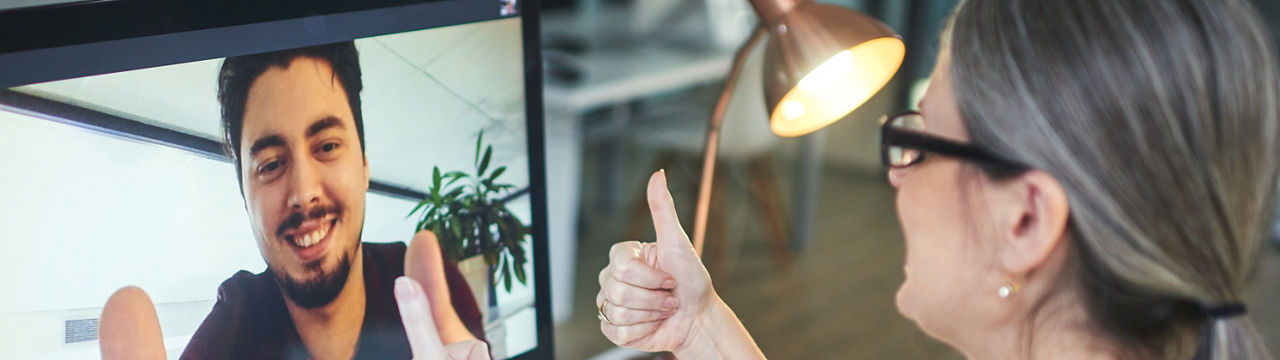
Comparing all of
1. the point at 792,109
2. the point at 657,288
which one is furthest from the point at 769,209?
the point at 657,288

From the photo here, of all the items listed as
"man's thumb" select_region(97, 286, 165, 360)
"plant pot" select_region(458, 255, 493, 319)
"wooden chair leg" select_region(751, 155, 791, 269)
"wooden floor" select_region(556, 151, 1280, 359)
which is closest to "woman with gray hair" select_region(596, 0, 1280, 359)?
"plant pot" select_region(458, 255, 493, 319)

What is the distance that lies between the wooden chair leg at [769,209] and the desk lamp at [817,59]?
189 cm

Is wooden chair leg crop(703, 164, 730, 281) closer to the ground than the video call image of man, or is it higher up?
closer to the ground

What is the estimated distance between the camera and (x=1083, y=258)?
719mm

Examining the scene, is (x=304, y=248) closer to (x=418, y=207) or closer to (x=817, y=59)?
(x=418, y=207)

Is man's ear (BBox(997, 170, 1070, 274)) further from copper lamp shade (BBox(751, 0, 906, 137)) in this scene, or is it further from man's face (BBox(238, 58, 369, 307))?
man's face (BBox(238, 58, 369, 307))

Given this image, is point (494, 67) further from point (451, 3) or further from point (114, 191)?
point (114, 191)

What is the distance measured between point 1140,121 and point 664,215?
1.16ft

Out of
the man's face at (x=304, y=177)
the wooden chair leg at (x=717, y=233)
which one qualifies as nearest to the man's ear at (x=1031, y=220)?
the man's face at (x=304, y=177)

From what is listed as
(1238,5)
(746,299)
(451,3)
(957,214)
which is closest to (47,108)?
(451,3)

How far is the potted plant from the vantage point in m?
0.73

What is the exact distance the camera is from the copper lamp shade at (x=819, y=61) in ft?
2.81

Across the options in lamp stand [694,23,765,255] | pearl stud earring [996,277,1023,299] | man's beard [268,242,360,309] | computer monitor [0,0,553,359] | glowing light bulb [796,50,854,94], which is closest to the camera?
computer monitor [0,0,553,359]

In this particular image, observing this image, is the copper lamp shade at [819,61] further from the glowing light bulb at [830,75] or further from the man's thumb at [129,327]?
the man's thumb at [129,327]
